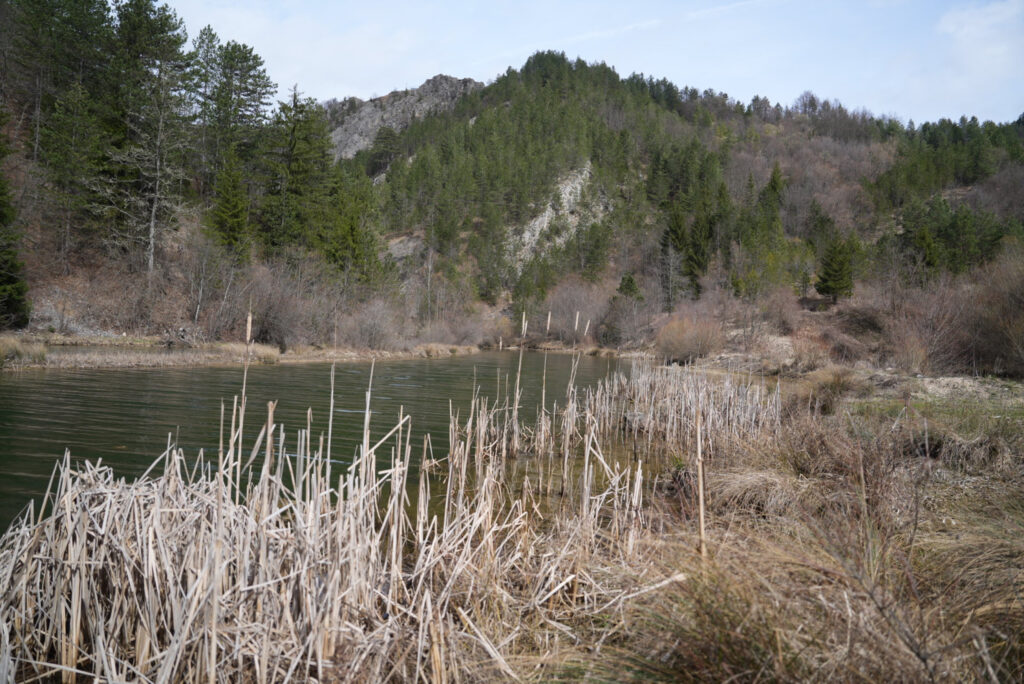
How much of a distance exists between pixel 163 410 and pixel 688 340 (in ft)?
88.7

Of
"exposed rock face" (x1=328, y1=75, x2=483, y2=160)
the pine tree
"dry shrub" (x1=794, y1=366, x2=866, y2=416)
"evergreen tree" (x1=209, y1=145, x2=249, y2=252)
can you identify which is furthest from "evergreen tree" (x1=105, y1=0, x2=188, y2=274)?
"exposed rock face" (x1=328, y1=75, x2=483, y2=160)

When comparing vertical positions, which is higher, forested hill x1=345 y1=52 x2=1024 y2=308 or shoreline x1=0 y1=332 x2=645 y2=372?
forested hill x1=345 y1=52 x2=1024 y2=308

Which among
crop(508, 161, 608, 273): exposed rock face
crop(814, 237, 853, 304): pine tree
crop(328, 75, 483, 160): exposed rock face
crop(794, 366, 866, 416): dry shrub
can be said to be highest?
crop(328, 75, 483, 160): exposed rock face

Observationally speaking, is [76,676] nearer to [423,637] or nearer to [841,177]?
[423,637]

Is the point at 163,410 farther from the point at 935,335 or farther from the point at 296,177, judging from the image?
the point at 296,177

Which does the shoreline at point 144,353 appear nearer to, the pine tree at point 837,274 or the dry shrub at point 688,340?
the dry shrub at point 688,340

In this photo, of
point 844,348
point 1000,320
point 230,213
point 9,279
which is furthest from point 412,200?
point 1000,320

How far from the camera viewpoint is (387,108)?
136750 millimetres

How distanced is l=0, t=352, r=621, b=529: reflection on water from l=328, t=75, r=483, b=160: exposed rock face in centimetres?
11886

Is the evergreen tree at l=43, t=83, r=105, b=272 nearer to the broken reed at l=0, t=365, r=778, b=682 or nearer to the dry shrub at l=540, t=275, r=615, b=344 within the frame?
the dry shrub at l=540, t=275, r=615, b=344

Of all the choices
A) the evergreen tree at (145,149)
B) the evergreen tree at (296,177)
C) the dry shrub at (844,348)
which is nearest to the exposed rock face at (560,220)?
the evergreen tree at (296,177)

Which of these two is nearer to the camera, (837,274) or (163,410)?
(163,410)

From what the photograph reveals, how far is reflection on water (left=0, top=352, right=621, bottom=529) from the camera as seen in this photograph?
8.43m

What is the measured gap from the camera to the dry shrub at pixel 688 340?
32.8 meters
